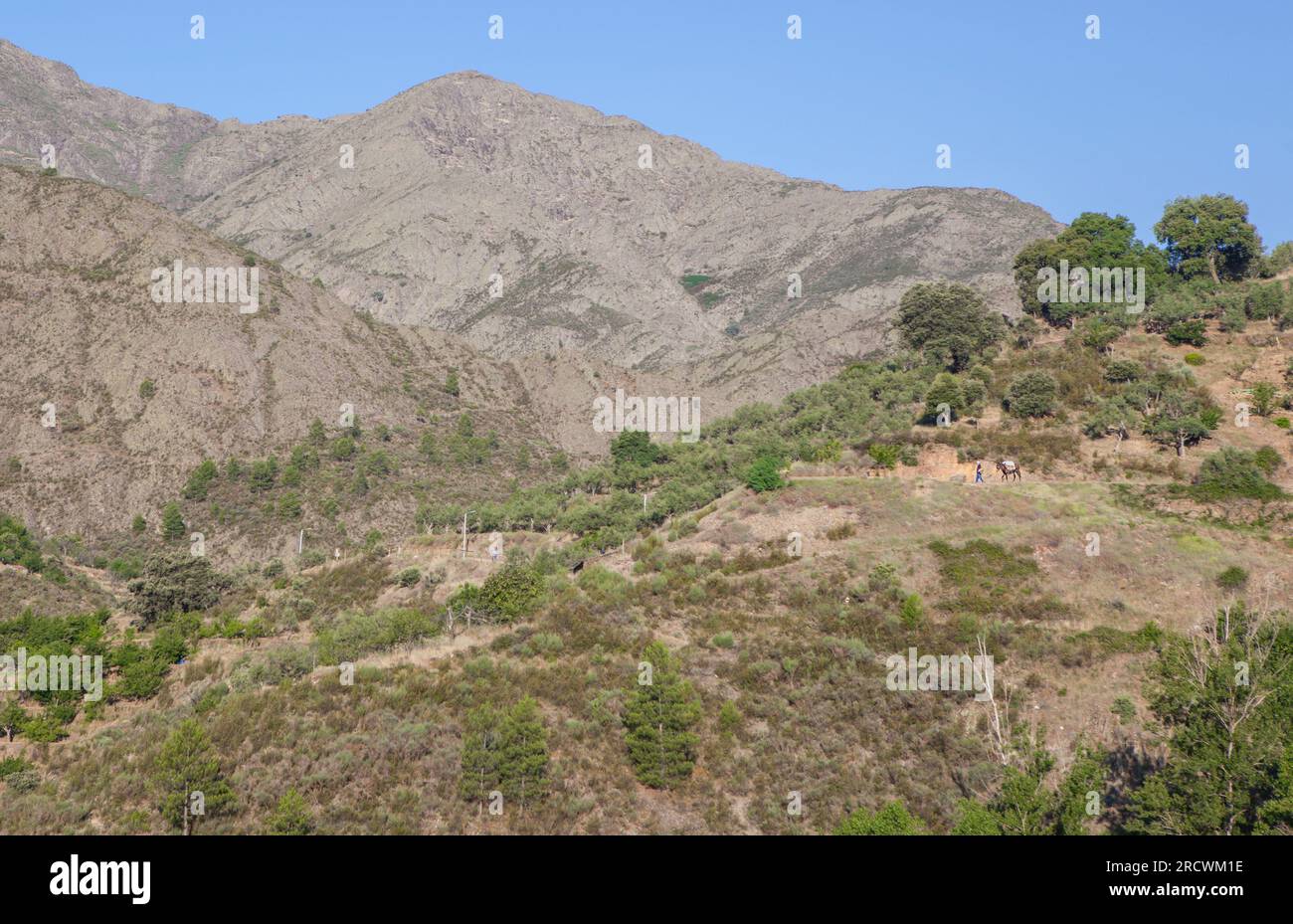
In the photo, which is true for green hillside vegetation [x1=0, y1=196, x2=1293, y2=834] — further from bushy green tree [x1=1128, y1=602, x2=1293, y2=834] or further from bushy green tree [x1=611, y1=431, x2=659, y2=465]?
bushy green tree [x1=611, y1=431, x2=659, y2=465]

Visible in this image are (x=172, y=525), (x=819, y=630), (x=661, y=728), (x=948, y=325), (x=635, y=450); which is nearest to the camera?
(x=661, y=728)

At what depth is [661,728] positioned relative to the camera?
108ft

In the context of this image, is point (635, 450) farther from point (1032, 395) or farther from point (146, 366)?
point (146, 366)

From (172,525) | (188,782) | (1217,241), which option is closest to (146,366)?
(172,525)

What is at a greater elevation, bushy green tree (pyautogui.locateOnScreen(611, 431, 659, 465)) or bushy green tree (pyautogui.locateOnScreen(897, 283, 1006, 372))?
bushy green tree (pyautogui.locateOnScreen(897, 283, 1006, 372))

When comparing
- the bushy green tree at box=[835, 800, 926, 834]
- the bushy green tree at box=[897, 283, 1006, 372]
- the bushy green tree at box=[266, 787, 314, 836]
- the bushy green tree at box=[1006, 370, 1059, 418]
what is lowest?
the bushy green tree at box=[266, 787, 314, 836]

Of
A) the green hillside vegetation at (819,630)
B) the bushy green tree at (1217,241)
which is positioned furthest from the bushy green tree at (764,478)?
the bushy green tree at (1217,241)

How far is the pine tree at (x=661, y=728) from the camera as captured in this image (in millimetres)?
32281

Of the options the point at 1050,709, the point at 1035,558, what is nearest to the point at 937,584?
the point at 1035,558

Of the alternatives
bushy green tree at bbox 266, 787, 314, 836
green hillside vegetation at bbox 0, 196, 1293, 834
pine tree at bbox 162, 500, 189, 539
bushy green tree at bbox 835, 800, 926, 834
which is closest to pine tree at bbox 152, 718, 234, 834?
green hillside vegetation at bbox 0, 196, 1293, 834

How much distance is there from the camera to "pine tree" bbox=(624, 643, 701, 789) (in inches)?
1271
